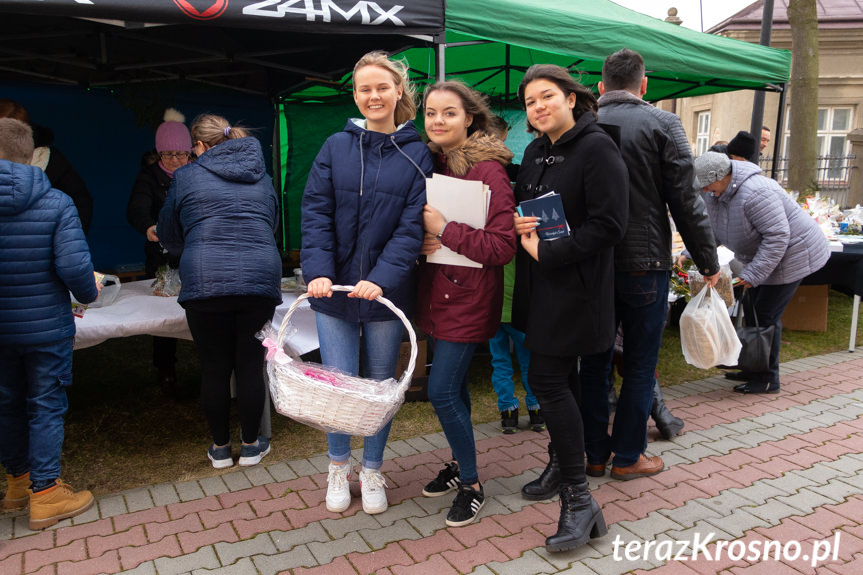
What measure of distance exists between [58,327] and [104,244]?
374 cm

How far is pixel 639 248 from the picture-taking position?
278cm

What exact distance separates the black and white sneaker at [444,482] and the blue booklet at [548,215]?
49.6 inches

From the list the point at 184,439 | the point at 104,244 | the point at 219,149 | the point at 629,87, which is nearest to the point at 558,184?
the point at 629,87

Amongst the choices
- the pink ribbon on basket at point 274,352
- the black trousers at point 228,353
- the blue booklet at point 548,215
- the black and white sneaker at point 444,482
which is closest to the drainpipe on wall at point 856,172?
the black and white sneaker at point 444,482

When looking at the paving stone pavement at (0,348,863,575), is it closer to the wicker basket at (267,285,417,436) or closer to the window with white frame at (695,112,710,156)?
the wicker basket at (267,285,417,436)

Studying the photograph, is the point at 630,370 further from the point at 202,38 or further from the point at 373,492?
the point at 202,38

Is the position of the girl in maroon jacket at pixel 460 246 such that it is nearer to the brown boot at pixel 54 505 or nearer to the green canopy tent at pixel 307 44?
the green canopy tent at pixel 307 44

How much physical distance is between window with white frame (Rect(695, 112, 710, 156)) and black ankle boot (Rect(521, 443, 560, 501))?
2049cm

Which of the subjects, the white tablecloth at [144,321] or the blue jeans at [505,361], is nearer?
the white tablecloth at [144,321]

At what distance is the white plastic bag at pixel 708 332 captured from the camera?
3.48 metres

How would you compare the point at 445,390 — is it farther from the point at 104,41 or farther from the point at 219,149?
Result: the point at 104,41

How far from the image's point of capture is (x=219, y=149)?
2.90 meters

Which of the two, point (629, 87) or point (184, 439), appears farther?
point (184, 439)

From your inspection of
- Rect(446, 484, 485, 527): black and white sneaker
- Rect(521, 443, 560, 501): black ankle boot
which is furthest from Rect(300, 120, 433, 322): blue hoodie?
Rect(521, 443, 560, 501): black ankle boot
